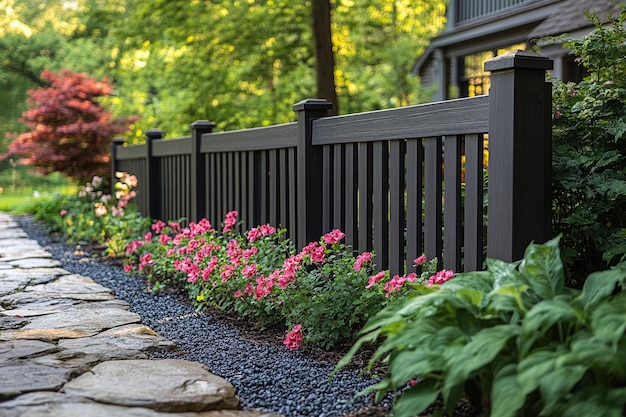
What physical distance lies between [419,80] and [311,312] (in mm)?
16436

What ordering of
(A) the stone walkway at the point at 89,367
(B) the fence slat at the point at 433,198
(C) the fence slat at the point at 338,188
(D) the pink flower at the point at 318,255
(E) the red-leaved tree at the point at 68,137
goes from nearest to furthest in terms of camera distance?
(A) the stone walkway at the point at 89,367
(B) the fence slat at the point at 433,198
(D) the pink flower at the point at 318,255
(C) the fence slat at the point at 338,188
(E) the red-leaved tree at the point at 68,137

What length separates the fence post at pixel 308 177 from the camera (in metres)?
4.58

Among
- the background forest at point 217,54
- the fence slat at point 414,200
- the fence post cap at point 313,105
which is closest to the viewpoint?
the fence slat at point 414,200

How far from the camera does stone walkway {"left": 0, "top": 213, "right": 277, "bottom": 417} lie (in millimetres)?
2633

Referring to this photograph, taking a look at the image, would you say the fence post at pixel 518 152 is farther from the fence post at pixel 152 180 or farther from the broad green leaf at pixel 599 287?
the fence post at pixel 152 180

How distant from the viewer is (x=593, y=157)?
326 cm

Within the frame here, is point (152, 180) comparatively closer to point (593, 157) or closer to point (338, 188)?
point (338, 188)

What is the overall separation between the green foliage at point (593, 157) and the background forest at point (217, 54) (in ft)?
24.0

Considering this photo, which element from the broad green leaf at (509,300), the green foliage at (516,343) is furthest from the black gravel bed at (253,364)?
the broad green leaf at (509,300)

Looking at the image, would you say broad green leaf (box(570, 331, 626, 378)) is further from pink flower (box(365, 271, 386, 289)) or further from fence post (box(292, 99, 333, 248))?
fence post (box(292, 99, 333, 248))

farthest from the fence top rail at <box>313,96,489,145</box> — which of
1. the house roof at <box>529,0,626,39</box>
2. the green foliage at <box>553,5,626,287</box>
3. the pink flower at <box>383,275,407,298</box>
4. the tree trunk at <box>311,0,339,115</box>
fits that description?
the tree trunk at <box>311,0,339,115</box>

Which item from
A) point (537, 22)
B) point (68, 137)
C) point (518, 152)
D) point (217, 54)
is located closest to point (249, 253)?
point (518, 152)

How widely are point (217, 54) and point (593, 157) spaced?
1059 cm

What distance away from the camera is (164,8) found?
37.9 feet
